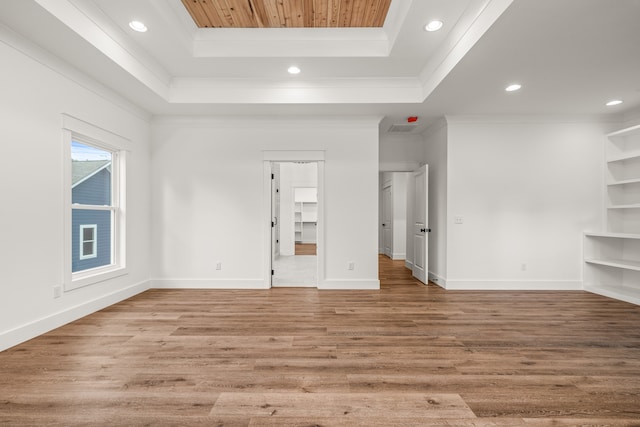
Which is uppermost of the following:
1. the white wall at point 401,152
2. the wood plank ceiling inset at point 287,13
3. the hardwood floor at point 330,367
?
the wood plank ceiling inset at point 287,13

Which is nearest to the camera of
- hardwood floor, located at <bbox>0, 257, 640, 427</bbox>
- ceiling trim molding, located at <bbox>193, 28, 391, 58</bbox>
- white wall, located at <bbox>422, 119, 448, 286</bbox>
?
hardwood floor, located at <bbox>0, 257, 640, 427</bbox>

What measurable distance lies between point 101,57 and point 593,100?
240 inches

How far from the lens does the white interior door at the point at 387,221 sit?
8300 mm

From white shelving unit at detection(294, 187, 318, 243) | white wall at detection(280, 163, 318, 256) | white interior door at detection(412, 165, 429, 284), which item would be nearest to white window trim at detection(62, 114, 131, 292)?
white interior door at detection(412, 165, 429, 284)

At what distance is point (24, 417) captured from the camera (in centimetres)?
166

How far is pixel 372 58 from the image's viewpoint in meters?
3.44

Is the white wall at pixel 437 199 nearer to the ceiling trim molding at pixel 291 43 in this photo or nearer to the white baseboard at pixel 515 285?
the white baseboard at pixel 515 285

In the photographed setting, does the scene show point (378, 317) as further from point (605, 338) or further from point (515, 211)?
point (515, 211)

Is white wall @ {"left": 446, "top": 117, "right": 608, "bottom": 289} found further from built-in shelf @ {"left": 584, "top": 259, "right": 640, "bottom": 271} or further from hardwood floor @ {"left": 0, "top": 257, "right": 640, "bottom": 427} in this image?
hardwood floor @ {"left": 0, "top": 257, "right": 640, "bottom": 427}

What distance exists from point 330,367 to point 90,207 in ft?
11.1

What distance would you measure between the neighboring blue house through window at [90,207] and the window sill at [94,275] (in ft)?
0.23

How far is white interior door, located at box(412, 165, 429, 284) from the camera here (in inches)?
194

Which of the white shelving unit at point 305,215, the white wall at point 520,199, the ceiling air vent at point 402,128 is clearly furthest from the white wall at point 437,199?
the white shelving unit at point 305,215

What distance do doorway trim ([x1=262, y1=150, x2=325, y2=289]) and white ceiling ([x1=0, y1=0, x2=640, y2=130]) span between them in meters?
0.63
